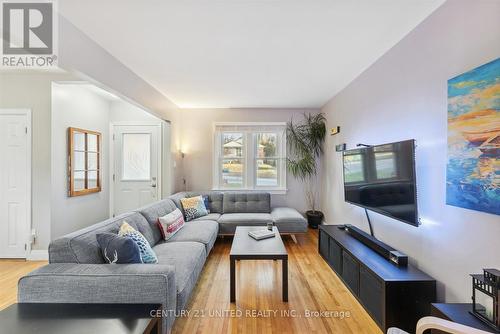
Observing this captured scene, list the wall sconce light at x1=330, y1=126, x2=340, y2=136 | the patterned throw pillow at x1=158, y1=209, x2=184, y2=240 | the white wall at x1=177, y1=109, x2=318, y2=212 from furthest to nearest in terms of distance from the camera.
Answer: the white wall at x1=177, y1=109, x2=318, y2=212
the wall sconce light at x1=330, y1=126, x2=340, y2=136
the patterned throw pillow at x1=158, y1=209, x2=184, y2=240

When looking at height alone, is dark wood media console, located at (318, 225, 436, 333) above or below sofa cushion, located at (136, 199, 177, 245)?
below

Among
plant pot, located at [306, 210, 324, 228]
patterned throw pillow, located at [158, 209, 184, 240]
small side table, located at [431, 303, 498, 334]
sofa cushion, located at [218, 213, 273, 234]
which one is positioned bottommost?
plant pot, located at [306, 210, 324, 228]

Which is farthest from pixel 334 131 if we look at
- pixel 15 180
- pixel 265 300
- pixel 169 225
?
pixel 15 180

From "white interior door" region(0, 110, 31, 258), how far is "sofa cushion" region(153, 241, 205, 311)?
7.37 ft

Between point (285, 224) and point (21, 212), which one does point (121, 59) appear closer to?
point (21, 212)

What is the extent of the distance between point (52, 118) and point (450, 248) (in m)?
4.70

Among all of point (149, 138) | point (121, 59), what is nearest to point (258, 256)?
point (121, 59)

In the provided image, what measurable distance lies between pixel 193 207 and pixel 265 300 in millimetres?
2094

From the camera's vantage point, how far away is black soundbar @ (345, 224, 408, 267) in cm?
196

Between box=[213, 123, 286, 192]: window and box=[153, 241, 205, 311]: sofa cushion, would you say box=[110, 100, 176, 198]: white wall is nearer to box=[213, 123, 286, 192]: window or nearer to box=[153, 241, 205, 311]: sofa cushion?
box=[213, 123, 286, 192]: window

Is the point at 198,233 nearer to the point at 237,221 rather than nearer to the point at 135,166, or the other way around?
the point at 237,221

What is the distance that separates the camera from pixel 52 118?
320cm

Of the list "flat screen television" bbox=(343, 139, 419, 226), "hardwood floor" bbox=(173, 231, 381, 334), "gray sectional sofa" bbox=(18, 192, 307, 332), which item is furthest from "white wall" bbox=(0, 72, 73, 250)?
"flat screen television" bbox=(343, 139, 419, 226)

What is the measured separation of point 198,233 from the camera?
2.96 m
